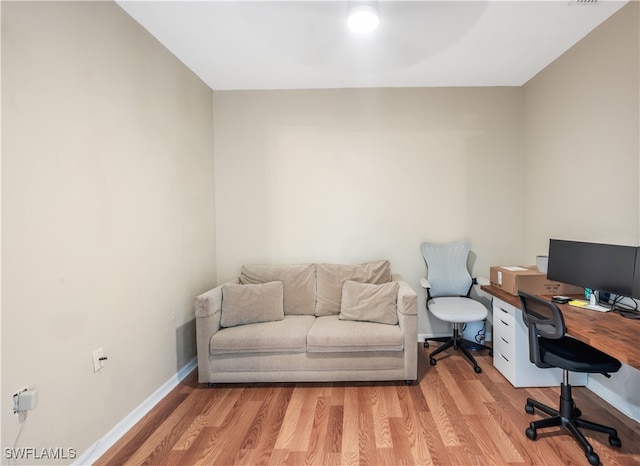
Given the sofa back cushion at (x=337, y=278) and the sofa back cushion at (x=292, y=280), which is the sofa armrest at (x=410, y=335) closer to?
the sofa back cushion at (x=337, y=278)

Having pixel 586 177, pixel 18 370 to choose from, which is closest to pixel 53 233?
pixel 18 370

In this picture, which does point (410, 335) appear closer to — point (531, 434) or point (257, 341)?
point (531, 434)

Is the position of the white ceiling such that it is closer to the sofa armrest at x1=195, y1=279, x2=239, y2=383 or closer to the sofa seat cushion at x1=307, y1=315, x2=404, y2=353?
the sofa armrest at x1=195, y1=279, x2=239, y2=383

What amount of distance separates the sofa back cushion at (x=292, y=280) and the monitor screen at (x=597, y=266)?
2.11 metres

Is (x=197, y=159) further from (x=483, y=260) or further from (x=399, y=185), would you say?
(x=483, y=260)

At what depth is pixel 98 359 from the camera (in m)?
1.82

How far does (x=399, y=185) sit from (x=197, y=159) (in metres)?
2.18

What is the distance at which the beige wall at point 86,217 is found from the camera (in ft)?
4.57

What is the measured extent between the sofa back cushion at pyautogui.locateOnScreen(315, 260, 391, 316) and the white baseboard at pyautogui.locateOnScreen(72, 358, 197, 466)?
54.5 inches

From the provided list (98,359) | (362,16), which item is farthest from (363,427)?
(362,16)

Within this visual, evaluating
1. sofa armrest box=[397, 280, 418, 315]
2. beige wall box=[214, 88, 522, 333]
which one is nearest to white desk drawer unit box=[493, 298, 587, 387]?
sofa armrest box=[397, 280, 418, 315]

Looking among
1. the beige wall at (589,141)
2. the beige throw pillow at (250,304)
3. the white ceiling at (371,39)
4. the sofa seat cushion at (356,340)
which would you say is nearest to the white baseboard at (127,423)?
the beige throw pillow at (250,304)

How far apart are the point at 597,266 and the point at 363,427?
6.54 feet

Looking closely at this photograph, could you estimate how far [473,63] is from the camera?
110 inches
